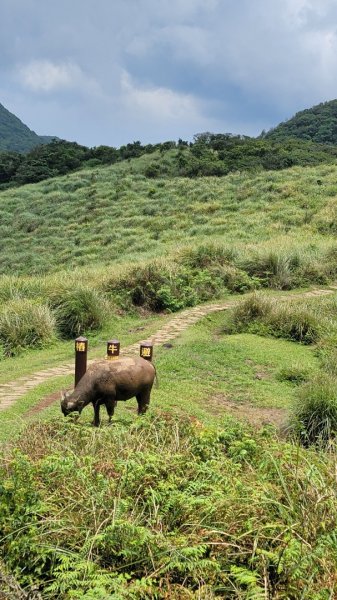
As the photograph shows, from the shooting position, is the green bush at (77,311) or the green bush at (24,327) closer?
the green bush at (24,327)

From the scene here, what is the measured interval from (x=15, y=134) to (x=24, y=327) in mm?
114728

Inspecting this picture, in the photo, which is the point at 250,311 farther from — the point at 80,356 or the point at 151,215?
the point at 151,215

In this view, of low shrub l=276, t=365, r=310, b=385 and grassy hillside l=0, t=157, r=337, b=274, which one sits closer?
low shrub l=276, t=365, r=310, b=385

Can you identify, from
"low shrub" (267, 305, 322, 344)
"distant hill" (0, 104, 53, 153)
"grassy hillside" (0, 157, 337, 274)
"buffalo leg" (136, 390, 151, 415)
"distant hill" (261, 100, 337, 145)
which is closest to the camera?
"buffalo leg" (136, 390, 151, 415)

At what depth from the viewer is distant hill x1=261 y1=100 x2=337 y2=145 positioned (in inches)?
2384

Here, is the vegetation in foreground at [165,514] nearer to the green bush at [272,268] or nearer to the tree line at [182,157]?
the green bush at [272,268]

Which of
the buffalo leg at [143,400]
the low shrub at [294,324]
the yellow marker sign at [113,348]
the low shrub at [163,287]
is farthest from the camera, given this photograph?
the low shrub at [163,287]

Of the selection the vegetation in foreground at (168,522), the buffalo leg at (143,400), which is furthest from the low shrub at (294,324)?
the vegetation in foreground at (168,522)

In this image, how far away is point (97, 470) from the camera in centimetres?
381

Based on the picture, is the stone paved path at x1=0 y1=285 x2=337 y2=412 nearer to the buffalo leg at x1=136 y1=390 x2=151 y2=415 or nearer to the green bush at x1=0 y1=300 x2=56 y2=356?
the green bush at x1=0 y1=300 x2=56 y2=356

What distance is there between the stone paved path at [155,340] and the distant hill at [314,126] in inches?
1938

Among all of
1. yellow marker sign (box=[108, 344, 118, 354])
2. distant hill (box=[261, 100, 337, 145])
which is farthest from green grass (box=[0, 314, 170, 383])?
distant hill (box=[261, 100, 337, 145])

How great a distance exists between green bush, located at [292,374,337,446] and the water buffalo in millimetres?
1782

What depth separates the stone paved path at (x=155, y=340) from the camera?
24.0 ft
